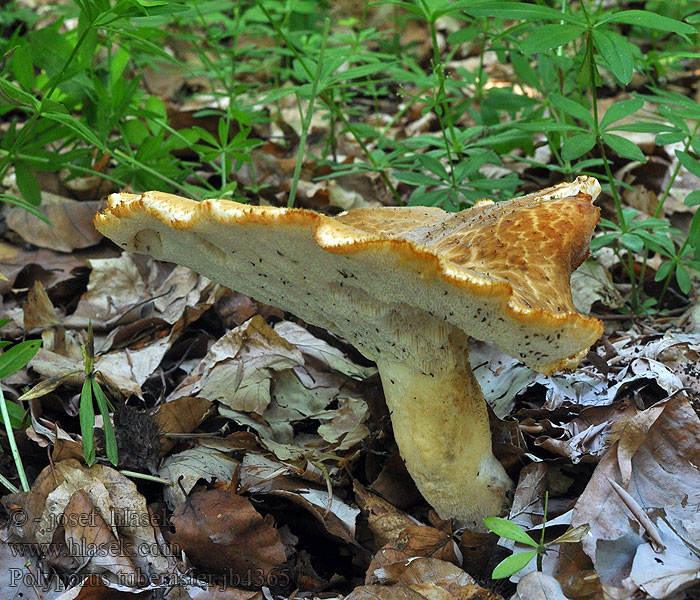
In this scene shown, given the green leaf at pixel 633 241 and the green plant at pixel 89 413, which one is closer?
the green plant at pixel 89 413

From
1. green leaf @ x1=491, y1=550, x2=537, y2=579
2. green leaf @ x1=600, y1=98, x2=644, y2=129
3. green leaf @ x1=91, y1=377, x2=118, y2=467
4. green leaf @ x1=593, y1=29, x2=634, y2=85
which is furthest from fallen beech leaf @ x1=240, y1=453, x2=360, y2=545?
green leaf @ x1=600, y1=98, x2=644, y2=129

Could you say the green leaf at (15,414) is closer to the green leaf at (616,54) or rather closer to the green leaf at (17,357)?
the green leaf at (17,357)

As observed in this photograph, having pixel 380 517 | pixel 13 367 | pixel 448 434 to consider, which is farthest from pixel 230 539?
pixel 13 367

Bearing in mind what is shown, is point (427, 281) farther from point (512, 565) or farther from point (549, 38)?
point (549, 38)

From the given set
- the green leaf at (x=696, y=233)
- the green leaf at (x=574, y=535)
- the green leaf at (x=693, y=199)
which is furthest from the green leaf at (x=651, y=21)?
the green leaf at (x=574, y=535)

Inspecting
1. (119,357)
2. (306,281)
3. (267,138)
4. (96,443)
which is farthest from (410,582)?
(267,138)

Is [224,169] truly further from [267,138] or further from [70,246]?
[267,138]
